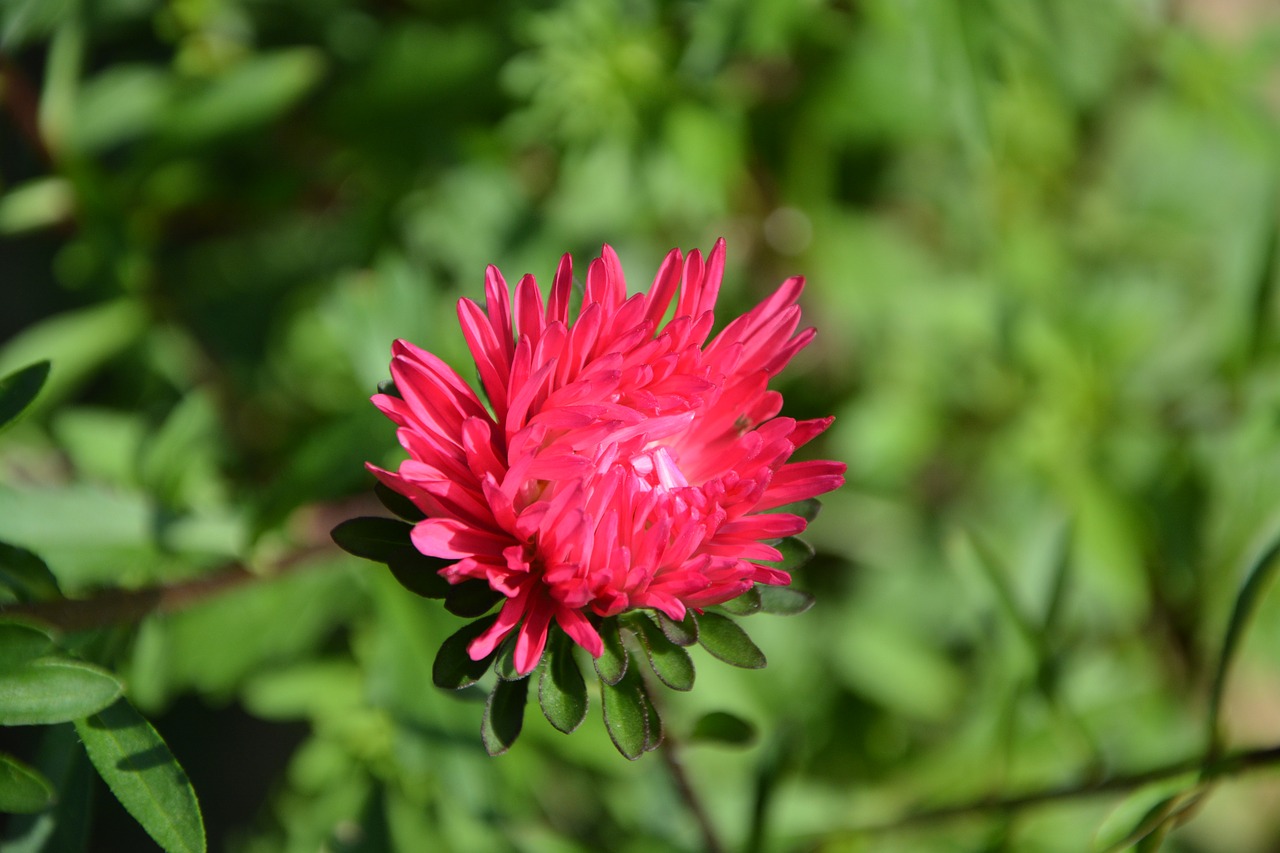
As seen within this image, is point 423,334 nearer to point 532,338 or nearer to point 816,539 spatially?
point 532,338

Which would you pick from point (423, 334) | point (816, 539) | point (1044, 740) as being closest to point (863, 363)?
point (816, 539)

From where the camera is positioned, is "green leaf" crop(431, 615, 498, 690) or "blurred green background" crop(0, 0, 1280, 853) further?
Result: "blurred green background" crop(0, 0, 1280, 853)

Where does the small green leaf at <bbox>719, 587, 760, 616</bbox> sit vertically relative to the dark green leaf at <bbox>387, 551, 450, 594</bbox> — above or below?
below

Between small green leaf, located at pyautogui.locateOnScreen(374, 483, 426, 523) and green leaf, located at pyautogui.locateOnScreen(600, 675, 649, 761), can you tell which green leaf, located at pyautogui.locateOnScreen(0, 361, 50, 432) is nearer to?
small green leaf, located at pyautogui.locateOnScreen(374, 483, 426, 523)

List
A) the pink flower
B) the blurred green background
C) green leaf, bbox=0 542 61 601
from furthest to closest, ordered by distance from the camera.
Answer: the blurred green background < green leaf, bbox=0 542 61 601 < the pink flower

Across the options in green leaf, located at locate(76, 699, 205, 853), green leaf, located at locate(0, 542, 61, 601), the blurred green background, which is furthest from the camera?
the blurred green background

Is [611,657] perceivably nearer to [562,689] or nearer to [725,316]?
[562,689]

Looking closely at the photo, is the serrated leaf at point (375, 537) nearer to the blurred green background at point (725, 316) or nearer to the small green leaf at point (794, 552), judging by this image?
the small green leaf at point (794, 552)

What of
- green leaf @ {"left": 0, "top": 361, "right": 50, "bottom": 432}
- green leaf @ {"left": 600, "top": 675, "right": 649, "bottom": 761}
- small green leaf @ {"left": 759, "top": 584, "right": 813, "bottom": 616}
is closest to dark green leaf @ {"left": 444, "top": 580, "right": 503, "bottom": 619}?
green leaf @ {"left": 600, "top": 675, "right": 649, "bottom": 761}
